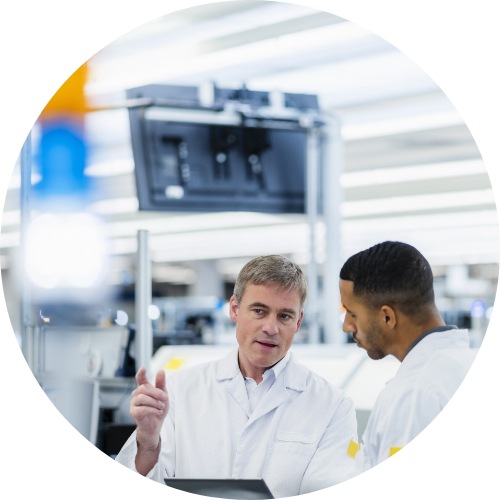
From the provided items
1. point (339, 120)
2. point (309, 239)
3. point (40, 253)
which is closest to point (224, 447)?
point (40, 253)

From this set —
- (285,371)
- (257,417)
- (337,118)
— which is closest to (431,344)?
(285,371)

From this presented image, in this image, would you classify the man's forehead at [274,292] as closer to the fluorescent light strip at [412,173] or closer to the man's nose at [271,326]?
the man's nose at [271,326]

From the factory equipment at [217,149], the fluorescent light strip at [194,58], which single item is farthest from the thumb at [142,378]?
the fluorescent light strip at [194,58]

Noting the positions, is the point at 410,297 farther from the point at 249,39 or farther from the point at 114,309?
the point at 249,39

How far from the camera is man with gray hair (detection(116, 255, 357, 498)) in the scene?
2.08 metres

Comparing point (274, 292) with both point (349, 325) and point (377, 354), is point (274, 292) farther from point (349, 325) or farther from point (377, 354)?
point (377, 354)

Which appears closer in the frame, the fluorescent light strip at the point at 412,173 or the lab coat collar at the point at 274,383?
the lab coat collar at the point at 274,383

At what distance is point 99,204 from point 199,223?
1.08 m

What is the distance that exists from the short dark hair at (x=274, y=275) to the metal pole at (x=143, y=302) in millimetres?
355

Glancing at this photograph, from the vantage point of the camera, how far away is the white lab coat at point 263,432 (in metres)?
2.10

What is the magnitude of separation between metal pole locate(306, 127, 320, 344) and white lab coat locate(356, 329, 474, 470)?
839 millimetres

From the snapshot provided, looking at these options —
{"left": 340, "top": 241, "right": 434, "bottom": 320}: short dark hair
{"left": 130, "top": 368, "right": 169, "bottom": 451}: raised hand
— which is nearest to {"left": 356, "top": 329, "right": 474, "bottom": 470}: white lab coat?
{"left": 340, "top": 241, "right": 434, "bottom": 320}: short dark hair

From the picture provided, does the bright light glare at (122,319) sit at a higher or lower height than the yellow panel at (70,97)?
lower

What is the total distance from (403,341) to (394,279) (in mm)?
168
